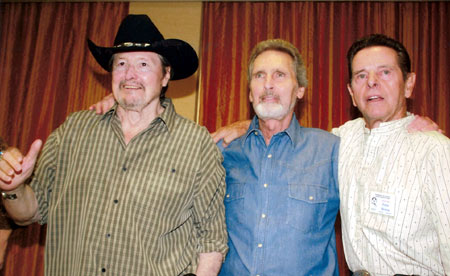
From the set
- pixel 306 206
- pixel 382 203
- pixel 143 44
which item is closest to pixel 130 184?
pixel 143 44

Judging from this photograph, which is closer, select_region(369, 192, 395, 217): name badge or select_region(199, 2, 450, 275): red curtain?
select_region(369, 192, 395, 217): name badge

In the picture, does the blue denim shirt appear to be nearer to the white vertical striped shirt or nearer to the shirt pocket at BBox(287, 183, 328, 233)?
the shirt pocket at BBox(287, 183, 328, 233)

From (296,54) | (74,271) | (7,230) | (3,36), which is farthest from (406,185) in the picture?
(3,36)

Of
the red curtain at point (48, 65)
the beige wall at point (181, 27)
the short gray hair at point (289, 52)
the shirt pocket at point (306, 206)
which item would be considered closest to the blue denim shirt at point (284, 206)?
the shirt pocket at point (306, 206)

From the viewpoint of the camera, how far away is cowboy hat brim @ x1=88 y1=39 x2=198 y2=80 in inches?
72.6

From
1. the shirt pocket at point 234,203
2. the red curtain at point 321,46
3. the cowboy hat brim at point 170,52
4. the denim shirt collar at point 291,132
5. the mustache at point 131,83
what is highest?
the red curtain at point 321,46

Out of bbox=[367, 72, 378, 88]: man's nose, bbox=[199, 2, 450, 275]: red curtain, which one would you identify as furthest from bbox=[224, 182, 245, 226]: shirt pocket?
bbox=[199, 2, 450, 275]: red curtain

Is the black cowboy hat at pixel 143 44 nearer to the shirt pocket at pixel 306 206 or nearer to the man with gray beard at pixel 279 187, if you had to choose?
the man with gray beard at pixel 279 187

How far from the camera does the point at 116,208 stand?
5.35ft

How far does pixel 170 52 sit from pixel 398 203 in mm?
1412

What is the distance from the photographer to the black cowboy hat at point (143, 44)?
1841mm

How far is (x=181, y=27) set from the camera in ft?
13.2

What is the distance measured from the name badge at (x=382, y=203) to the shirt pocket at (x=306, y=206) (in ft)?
0.87

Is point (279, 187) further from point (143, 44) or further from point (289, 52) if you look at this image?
point (143, 44)
